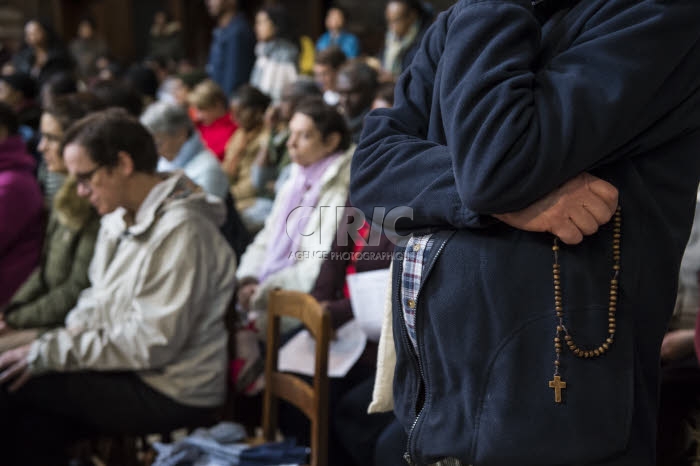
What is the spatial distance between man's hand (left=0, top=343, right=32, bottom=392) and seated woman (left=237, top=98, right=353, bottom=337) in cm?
72

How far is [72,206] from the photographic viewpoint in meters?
2.76

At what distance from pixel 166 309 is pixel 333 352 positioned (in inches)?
20.9

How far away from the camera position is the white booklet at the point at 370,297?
6.39 feet

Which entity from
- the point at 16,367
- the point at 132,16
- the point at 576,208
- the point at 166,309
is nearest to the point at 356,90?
the point at 166,309

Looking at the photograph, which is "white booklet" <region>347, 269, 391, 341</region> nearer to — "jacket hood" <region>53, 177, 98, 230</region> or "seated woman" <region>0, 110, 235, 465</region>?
"seated woman" <region>0, 110, 235, 465</region>

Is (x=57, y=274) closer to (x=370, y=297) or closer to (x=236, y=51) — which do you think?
(x=370, y=297)

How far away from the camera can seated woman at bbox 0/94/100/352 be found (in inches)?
107

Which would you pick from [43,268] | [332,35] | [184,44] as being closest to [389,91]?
[43,268]

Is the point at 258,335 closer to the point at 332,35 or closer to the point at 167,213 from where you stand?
the point at 167,213

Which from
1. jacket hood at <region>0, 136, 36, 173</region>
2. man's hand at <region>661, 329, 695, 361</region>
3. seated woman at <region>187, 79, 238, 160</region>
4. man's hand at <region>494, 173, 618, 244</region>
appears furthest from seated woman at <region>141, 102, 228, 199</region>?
man's hand at <region>494, 173, 618, 244</region>

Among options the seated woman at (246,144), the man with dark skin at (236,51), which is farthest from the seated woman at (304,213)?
the man with dark skin at (236,51)

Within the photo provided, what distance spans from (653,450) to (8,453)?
212cm

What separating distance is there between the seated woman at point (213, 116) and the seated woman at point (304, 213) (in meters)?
2.02

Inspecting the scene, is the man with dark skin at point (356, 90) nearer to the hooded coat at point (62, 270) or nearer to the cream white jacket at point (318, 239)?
the cream white jacket at point (318, 239)
